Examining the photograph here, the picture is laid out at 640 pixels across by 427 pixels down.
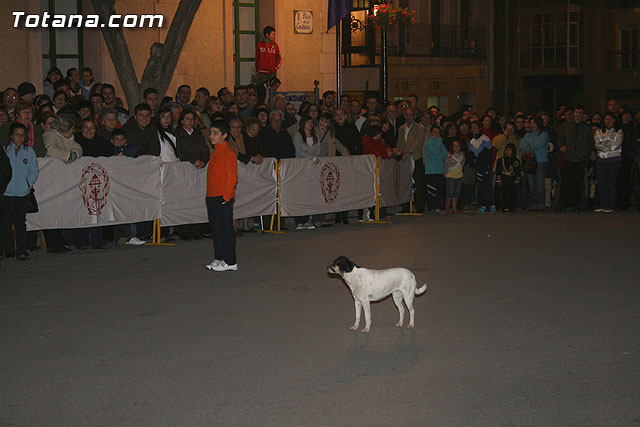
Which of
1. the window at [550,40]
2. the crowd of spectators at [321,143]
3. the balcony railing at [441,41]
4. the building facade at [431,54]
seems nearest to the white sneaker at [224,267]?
the crowd of spectators at [321,143]

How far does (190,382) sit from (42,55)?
17358mm

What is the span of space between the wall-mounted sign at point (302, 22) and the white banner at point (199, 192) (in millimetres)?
11479

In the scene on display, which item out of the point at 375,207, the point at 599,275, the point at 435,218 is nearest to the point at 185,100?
the point at 375,207

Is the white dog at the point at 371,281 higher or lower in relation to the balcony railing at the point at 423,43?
lower

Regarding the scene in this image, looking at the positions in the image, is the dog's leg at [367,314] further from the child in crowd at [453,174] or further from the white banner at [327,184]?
the child in crowd at [453,174]

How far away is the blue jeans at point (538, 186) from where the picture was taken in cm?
2105

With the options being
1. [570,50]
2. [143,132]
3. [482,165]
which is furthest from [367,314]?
[570,50]

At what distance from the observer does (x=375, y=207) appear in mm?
19047

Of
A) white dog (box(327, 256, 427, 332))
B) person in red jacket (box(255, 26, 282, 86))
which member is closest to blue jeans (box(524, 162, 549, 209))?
person in red jacket (box(255, 26, 282, 86))

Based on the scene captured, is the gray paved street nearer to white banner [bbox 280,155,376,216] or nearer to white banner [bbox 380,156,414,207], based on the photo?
white banner [bbox 280,155,376,216]

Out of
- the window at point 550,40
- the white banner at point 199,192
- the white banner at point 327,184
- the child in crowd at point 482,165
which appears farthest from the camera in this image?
the window at point 550,40

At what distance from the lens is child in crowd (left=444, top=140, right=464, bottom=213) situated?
20469 mm

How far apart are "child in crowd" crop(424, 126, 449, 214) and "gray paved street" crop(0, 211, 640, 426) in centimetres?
559

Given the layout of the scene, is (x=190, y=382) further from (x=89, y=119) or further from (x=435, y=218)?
(x=435, y=218)
